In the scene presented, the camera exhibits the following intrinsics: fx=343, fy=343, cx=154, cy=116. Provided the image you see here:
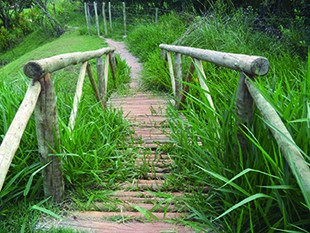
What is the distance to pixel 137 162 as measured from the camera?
2709mm

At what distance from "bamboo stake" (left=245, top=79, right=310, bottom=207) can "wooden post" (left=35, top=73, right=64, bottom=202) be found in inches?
45.8

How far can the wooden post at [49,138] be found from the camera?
1998 millimetres

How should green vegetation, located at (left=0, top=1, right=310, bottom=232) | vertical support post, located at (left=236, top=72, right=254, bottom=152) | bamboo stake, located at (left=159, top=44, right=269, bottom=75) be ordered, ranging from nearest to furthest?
1. green vegetation, located at (left=0, top=1, right=310, bottom=232)
2. bamboo stake, located at (left=159, top=44, right=269, bottom=75)
3. vertical support post, located at (left=236, top=72, right=254, bottom=152)

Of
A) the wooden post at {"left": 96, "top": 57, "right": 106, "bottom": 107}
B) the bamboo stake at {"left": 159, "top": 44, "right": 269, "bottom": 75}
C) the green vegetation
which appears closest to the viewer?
the green vegetation

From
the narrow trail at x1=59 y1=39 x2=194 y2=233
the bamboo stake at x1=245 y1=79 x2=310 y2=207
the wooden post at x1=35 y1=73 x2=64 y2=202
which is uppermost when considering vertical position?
the bamboo stake at x1=245 y1=79 x2=310 y2=207

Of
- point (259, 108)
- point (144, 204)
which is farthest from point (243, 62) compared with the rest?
point (144, 204)

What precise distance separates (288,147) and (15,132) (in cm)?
119

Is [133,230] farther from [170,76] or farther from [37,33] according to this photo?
[37,33]

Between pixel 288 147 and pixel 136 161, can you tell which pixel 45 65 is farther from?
pixel 288 147

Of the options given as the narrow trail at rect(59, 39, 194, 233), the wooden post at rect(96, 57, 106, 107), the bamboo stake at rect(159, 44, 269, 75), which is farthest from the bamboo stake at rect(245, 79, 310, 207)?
the wooden post at rect(96, 57, 106, 107)

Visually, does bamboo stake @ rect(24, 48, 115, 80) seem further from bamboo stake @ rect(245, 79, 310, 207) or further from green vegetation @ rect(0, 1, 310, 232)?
bamboo stake @ rect(245, 79, 310, 207)

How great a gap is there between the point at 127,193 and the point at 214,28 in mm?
4726

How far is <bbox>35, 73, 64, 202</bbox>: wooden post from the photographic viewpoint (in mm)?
1998

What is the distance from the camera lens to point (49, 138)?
2.05m
